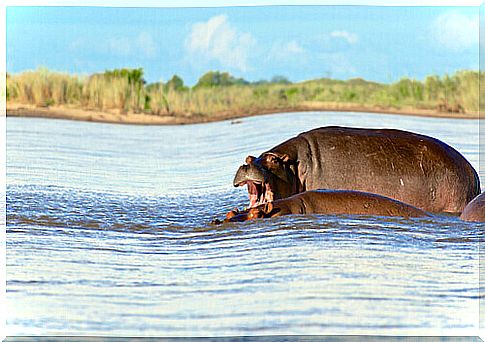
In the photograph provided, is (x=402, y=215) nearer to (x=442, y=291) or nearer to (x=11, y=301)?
(x=442, y=291)

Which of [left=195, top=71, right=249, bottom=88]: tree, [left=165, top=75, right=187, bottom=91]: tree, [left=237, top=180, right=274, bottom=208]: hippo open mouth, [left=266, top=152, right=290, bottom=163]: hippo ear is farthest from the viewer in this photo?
[left=195, top=71, right=249, bottom=88]: tree

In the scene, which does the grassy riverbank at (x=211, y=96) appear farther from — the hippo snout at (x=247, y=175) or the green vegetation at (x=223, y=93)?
the hippo snout at (x=247, y=175)

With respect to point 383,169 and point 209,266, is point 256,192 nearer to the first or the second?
point 383,169

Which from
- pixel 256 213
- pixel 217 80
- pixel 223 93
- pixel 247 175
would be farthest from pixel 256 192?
pixel 217 80

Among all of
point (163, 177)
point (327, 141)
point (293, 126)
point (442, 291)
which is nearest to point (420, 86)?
point (293, 126)

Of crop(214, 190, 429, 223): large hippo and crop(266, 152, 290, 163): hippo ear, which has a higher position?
crop(266, 152, 290, 163): hippo ear

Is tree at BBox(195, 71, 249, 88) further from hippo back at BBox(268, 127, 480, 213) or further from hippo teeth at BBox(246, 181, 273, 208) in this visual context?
hippo teeth at BBox(246, 181, 273, 208)

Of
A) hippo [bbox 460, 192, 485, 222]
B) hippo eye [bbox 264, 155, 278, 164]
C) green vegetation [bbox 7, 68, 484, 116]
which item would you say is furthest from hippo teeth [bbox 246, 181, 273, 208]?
green vegetation [bbox 7, 68, 484, 116]

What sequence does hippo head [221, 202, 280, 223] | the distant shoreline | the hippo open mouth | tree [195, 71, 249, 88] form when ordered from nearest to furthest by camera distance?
hippo head [221, 202, 280, 223], the hippo open mouth, the distant shoreline, tree [195, 71, 249, 88]

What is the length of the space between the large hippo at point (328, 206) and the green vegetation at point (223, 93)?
14.7 feet

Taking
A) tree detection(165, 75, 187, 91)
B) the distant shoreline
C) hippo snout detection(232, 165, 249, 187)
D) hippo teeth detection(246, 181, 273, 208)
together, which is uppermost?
tree detection(165, 75, 187, 91)

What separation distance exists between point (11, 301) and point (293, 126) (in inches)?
165

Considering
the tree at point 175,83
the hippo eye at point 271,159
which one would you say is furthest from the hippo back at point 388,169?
the tree at point 175,83

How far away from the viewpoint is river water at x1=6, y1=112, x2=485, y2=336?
2.69 m
